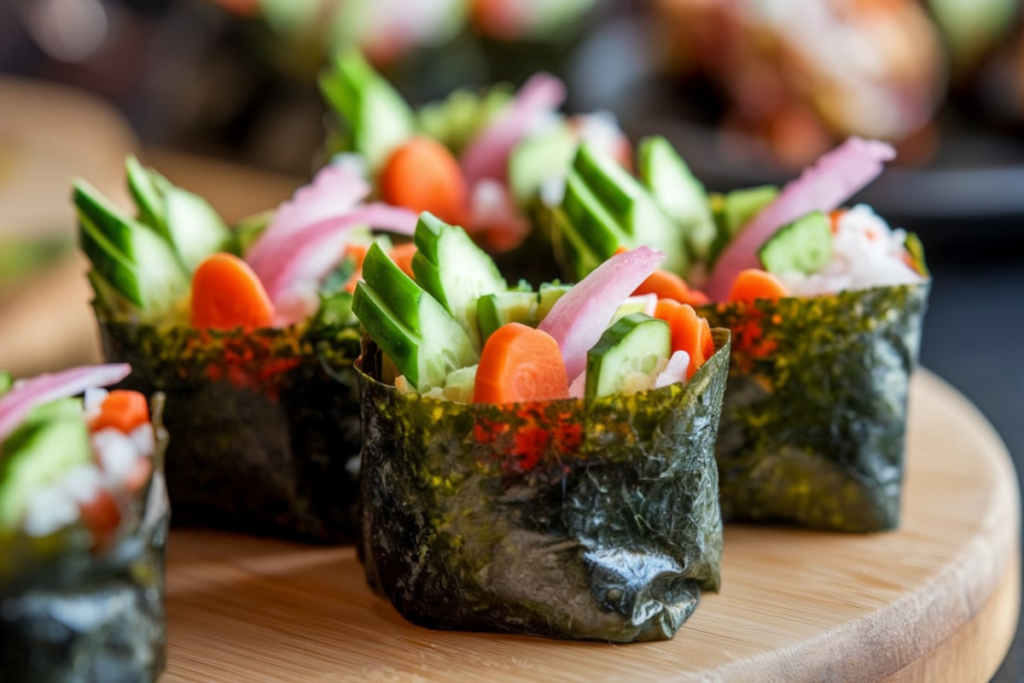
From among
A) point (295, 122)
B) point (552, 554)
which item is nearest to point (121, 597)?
point (552, 554)

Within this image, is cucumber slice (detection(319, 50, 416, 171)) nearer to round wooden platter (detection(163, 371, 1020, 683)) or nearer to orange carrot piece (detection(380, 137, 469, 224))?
orange carrot piece (detection(380, 137, 469, 224))

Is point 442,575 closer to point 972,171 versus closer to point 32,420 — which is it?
point 32,420

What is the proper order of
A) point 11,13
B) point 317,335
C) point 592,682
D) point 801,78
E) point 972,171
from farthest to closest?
point 11,13 < point 801,78 < point 972,171 < point 317,335 < point 592,682

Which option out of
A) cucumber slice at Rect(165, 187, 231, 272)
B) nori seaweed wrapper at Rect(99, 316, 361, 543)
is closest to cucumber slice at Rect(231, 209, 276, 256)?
cucumber slice at Rect(165, 187, 231, 272)

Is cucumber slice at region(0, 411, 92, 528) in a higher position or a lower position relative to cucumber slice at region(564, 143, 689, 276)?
lower

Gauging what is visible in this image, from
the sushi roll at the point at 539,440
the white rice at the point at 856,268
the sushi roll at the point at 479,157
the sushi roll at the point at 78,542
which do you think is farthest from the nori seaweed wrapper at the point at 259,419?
the white rice at the point at 856,268

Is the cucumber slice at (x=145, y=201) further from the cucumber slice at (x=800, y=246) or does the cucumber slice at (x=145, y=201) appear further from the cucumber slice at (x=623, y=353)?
the cucumber slice at (x=800, y=246)

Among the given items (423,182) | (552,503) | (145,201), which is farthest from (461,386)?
(423,182)
